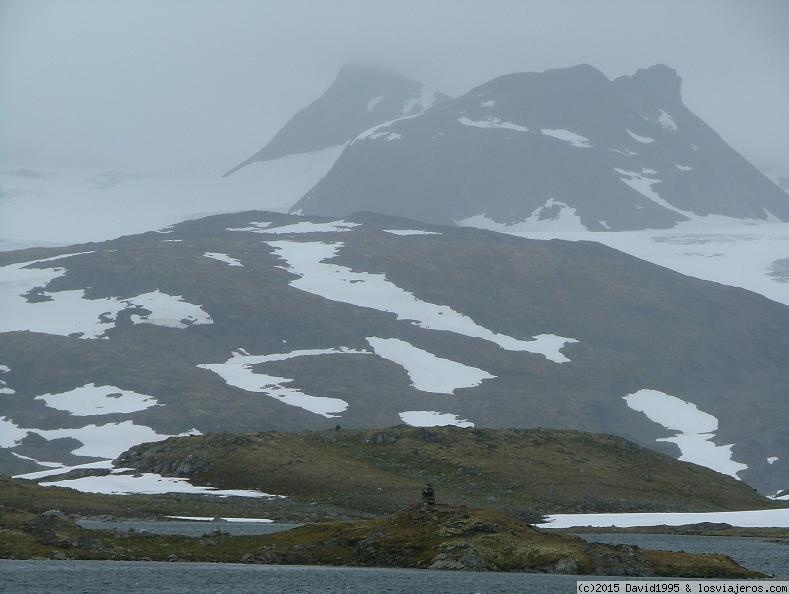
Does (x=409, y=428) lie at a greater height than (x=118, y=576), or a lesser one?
greater

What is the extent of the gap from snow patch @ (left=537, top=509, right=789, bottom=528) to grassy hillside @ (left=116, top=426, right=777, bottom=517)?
4.06 meters

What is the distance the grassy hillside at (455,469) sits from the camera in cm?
11931

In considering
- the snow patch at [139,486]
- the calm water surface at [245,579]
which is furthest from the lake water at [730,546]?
the snow patch at [139,486]

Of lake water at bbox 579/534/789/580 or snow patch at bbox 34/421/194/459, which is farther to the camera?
snow patch at bbox 34/421/194/459

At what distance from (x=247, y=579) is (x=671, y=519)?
57.5 metres

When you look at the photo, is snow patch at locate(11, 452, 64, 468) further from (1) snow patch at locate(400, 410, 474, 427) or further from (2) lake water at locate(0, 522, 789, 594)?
(2) lake water at locate(0, 522, 789, 594)

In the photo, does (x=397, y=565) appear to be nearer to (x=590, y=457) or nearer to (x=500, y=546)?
(x=500, y=546)

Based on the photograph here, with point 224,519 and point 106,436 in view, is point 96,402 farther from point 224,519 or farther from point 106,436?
point 224,519

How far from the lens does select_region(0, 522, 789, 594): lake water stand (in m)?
58.5

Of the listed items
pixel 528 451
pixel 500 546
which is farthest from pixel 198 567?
pixel 528 451

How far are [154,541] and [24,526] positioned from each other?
7592mm

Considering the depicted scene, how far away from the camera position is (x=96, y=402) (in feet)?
634

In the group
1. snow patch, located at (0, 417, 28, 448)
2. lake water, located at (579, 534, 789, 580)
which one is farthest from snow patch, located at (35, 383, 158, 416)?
lake water, located at (579, 534, 789, 580)

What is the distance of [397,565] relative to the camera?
6838cm
